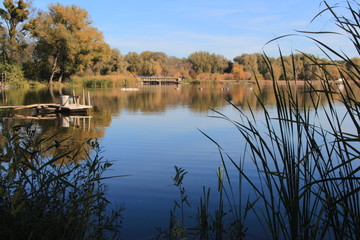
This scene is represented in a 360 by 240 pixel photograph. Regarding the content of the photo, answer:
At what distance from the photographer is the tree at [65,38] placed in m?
34.4

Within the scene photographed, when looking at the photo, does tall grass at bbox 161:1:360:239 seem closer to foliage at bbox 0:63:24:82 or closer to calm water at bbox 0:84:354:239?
calm water at bbox 0:84:354:239

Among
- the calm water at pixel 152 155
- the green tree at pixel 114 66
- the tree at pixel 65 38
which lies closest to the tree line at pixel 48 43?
the tree at pixel 65 38

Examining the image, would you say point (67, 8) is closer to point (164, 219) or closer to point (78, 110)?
point (78, 110)

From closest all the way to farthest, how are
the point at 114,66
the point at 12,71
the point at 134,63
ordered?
the point at 12,71, the point at 114,66, the point at 134,63

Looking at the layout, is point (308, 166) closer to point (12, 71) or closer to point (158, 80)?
point (12, 71)

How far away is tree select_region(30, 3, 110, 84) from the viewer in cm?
3444

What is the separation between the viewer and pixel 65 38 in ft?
111

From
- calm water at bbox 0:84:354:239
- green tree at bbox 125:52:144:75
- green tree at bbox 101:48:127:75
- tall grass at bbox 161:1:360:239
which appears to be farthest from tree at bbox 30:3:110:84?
tall grass at bbox 161:1:360:239

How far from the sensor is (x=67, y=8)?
36.3m

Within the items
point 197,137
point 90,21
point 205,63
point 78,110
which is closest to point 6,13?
point 90,21

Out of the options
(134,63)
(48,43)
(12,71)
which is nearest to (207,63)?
(134,63)

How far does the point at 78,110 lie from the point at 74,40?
78.3ft

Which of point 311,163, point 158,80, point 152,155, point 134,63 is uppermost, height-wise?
point 134,63

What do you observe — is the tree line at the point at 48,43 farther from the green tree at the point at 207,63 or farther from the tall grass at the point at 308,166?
the green tree at the point at 207,63
